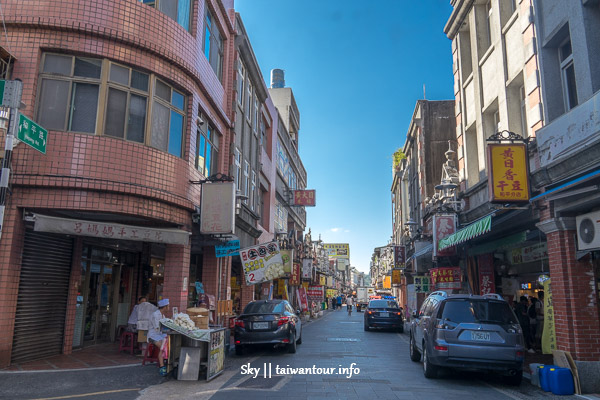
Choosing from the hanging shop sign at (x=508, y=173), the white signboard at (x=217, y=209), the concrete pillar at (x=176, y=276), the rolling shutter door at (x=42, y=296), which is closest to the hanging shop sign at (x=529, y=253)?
the hanging shop sign at (x=508, y=173)

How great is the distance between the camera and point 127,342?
Answer: 1264 cm

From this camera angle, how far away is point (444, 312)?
921cm

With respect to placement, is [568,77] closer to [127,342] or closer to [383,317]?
[127,342]

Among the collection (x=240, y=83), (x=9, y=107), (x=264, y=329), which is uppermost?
(x=240, y=83)

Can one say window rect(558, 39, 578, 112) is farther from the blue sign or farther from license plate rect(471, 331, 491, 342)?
the blue sign

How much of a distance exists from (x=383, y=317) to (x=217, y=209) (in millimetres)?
12763

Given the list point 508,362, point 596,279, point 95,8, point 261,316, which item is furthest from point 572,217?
point 95,8

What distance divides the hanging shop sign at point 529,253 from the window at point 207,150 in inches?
406

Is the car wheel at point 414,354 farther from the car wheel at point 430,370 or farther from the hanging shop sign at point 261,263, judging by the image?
the hanging shop sign at point 261,263

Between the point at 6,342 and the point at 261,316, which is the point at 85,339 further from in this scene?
the point at 261,316

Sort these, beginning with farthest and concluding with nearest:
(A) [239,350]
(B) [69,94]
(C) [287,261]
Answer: (C) [287,261] → (A) [239,350] → (B) [69,94]

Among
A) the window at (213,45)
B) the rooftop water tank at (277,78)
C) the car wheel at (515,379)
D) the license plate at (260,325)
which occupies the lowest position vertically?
the car wheel at (515,379)

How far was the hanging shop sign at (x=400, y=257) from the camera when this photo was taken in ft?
117

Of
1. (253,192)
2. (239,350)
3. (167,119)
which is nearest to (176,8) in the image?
(167,119)
